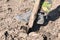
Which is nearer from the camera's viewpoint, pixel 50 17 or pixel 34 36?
pixel 34 36

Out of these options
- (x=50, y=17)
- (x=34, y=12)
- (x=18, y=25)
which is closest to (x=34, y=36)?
(x=34, y=12)

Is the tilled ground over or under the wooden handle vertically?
under

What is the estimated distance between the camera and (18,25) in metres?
5.31

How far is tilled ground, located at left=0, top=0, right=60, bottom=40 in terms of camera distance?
4.84 m

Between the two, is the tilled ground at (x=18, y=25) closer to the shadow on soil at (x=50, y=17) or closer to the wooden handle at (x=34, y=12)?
the shadow on soil at (x=50, y=17)

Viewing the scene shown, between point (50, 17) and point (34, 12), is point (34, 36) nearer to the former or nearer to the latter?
point (34, 12)

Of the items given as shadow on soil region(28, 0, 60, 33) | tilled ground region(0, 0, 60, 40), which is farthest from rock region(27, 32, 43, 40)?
shadow on soil region(28, 0, 60, 33)

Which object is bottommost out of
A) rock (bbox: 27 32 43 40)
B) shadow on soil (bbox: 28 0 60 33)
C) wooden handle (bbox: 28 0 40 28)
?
rock (bbox: 27 32 43 40)

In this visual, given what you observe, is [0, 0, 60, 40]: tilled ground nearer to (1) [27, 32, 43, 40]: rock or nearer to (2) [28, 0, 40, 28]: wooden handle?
(1) [27, 32, 43, 40]: rock

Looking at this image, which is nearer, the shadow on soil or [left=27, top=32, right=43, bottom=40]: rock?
[left=27, top=32, right=43, bottom=40]: rock

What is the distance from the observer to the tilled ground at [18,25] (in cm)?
484

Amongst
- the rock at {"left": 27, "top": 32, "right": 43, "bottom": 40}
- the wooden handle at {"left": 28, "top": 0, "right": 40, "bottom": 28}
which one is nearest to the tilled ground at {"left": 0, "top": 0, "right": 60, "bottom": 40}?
the rock at {"left": 27, "top": 32, "right": 43, "bottom": 40}

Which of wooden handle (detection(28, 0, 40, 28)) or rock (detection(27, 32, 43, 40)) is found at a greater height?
wooden handle (detection(28, 0, 40, 28))

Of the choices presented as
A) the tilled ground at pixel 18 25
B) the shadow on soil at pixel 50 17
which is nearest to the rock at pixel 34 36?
the tilled ground at pixel 18 25
